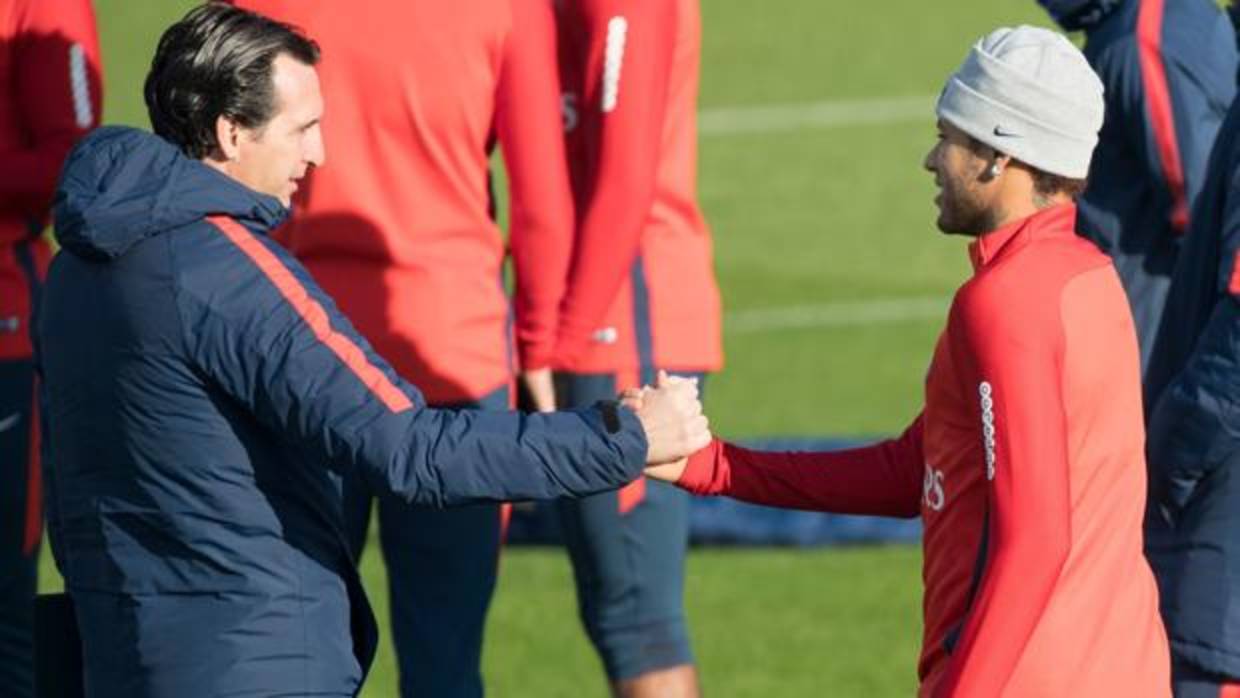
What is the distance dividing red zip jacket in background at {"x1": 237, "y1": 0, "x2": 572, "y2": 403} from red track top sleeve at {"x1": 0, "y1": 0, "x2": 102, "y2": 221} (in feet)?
2.58

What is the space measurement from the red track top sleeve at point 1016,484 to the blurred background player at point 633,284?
2.10 m

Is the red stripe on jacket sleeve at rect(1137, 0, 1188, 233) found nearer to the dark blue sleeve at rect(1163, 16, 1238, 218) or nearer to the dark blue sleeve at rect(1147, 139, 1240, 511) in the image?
the dark blue sleeve at rect(1163, 16, 1238, 218)

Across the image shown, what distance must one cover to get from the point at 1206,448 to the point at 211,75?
2.11 metres

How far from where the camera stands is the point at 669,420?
513 cm

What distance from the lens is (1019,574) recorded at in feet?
15.8

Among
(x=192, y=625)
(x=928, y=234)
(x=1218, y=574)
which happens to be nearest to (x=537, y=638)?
(x=1218, y=574)

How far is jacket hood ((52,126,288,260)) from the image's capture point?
4945 millimetres

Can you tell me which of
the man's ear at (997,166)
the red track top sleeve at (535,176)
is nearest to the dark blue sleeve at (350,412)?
the man's ear at (997,166)

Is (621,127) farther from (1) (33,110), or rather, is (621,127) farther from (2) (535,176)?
(1) (33,110)

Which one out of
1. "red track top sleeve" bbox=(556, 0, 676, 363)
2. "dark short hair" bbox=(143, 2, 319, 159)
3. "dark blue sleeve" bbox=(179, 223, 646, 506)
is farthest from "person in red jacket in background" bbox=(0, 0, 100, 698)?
"dark blue sleeve" bbox=(179, 223, 646, 506)

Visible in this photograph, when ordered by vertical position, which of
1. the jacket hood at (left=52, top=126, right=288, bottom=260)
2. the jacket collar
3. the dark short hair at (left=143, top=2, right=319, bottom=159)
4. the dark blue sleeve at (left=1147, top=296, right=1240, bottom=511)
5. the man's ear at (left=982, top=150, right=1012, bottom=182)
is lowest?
the dark blue sleeve at (left=1147, top=296, right=1240, bottom=511)

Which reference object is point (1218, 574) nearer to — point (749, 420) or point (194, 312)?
point (194, 312)

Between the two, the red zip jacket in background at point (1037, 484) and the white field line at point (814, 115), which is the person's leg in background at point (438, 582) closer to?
the red zip jacket in background at point (1037, 484)

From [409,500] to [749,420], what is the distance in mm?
8541
